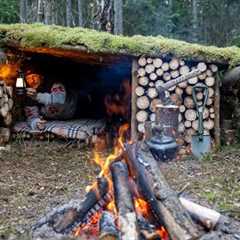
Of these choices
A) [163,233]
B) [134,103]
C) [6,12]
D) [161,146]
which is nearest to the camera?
[163,233]

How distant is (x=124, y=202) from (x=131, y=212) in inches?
6.9

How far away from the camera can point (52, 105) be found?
35.3 ft

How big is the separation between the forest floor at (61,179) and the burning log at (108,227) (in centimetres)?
91

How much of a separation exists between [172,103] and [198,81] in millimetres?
791

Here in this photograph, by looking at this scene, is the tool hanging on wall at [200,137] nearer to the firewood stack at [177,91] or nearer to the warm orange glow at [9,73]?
the firewood stack at [177,91]

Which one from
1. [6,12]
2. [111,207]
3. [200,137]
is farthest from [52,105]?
[6,12]

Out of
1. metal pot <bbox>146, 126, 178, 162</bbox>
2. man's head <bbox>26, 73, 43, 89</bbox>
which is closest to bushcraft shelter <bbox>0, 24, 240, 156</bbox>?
man's head <bbox>26, 73, 43, 89</bbox>

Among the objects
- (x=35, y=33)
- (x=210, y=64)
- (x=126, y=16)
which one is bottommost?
(x=210, y=64)

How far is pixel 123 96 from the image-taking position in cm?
1070

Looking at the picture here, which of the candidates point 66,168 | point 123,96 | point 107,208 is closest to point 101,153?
point 66,168

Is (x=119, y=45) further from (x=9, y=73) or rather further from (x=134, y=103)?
(x=9, y=73)

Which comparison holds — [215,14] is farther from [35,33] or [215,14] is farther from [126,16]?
[35,33]

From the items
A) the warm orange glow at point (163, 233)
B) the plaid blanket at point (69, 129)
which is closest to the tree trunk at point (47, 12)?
the plaid blanket at point (69, 129)

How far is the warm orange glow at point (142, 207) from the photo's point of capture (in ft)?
16.1
